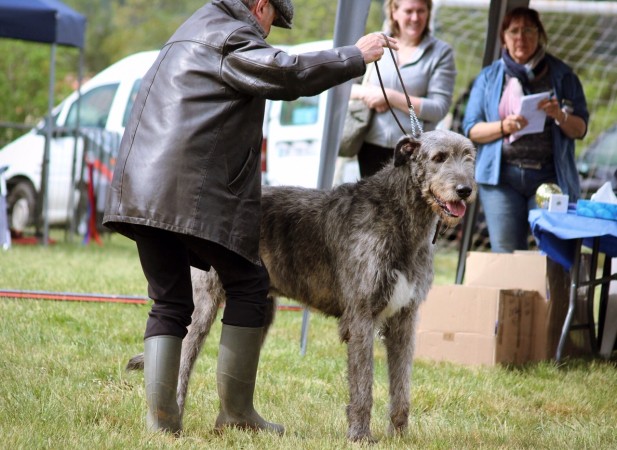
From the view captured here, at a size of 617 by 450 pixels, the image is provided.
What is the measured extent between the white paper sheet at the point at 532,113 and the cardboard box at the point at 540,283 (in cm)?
86

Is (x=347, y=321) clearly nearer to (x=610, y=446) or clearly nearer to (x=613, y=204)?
(x=610, y=446)

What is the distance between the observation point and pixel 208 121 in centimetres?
373

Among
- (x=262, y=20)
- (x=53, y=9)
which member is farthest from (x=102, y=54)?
(x=262, y=20)

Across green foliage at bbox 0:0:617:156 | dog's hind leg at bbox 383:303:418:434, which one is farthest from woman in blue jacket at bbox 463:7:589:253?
green foliage at bbox 0:0:617:156

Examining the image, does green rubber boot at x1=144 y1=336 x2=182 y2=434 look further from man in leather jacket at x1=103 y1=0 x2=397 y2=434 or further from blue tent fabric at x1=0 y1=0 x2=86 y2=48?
blue tent fabric at x1=0 y1=0 x2=86 y2=48

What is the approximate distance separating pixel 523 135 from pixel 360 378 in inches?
123

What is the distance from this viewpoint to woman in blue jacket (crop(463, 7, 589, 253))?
22.3 ft

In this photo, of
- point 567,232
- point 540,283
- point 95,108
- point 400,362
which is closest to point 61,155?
point 95,108

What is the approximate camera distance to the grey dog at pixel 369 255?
4264 millimetres

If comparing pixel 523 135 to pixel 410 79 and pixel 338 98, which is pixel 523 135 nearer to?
pixel 410 79

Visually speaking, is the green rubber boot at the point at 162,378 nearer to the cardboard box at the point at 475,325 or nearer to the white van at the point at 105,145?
the cardboard box at the point at 475,325

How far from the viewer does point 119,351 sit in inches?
237

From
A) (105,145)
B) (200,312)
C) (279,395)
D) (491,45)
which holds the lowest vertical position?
(279,395)

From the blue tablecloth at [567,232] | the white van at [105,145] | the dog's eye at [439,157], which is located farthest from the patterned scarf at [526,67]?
the white van at [105,145]
